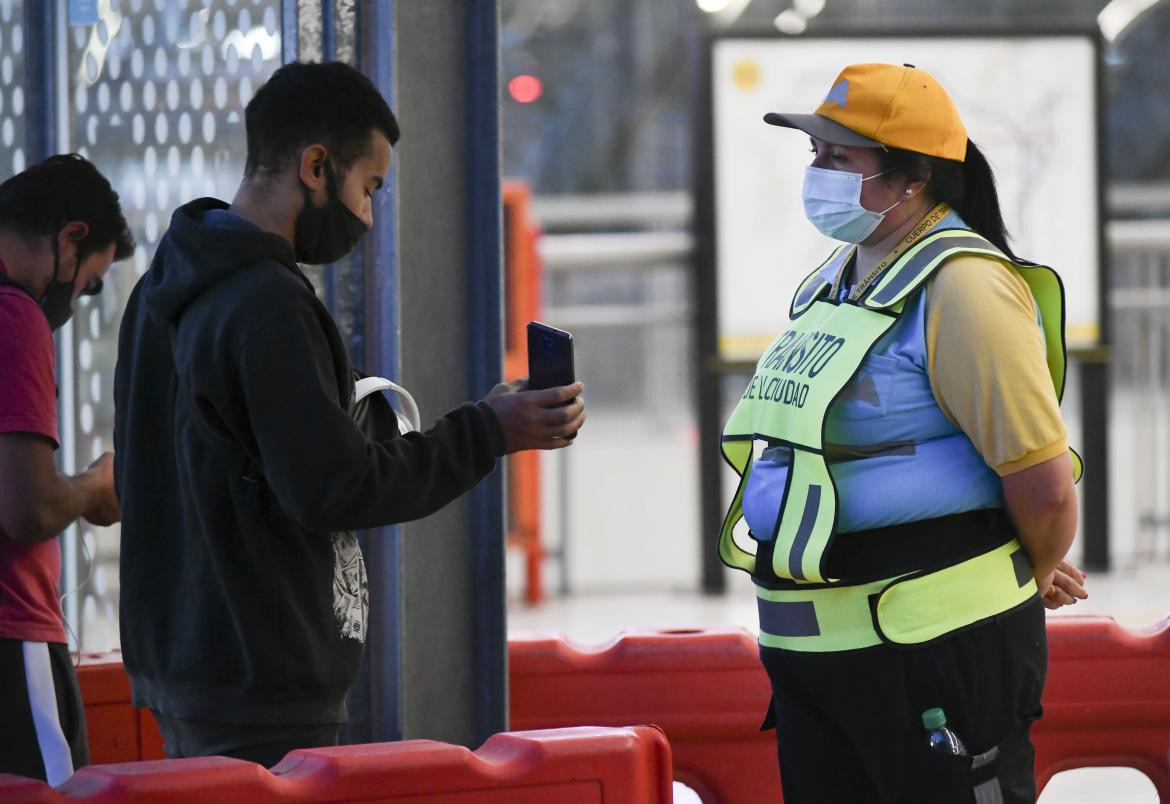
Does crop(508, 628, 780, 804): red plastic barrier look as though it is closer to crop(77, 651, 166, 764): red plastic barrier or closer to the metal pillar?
the metal pillar

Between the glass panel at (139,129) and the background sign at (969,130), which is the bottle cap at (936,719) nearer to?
the glass panel at (139,129)

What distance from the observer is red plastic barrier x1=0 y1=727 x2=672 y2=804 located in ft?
7.68

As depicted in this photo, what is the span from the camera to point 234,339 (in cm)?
226

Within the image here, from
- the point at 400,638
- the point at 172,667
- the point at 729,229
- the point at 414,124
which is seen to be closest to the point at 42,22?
the point at 414,124

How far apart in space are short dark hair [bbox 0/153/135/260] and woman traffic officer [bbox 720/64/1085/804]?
1.27 meters

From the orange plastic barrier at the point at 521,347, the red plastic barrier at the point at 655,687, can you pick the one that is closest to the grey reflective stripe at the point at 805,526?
the red plastic barrier at the point at 655,687

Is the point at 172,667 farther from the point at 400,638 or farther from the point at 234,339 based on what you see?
the point at 400,638

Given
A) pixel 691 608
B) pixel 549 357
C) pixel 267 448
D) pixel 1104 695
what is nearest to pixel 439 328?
pixel 549 357

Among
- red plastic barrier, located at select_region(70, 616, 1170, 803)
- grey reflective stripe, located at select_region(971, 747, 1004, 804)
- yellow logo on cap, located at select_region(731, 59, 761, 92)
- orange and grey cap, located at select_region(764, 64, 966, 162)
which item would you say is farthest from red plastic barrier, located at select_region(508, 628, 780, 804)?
yellow logo on cap, located at select_region(731, 59, 761, 92)

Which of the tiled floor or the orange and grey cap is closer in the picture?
the orange and grey cap

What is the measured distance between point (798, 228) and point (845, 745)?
494cm

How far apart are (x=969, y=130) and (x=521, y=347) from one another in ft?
7.56

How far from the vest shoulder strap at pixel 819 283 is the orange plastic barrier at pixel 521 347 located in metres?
4.87

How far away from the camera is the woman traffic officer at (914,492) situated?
245 centimetres
